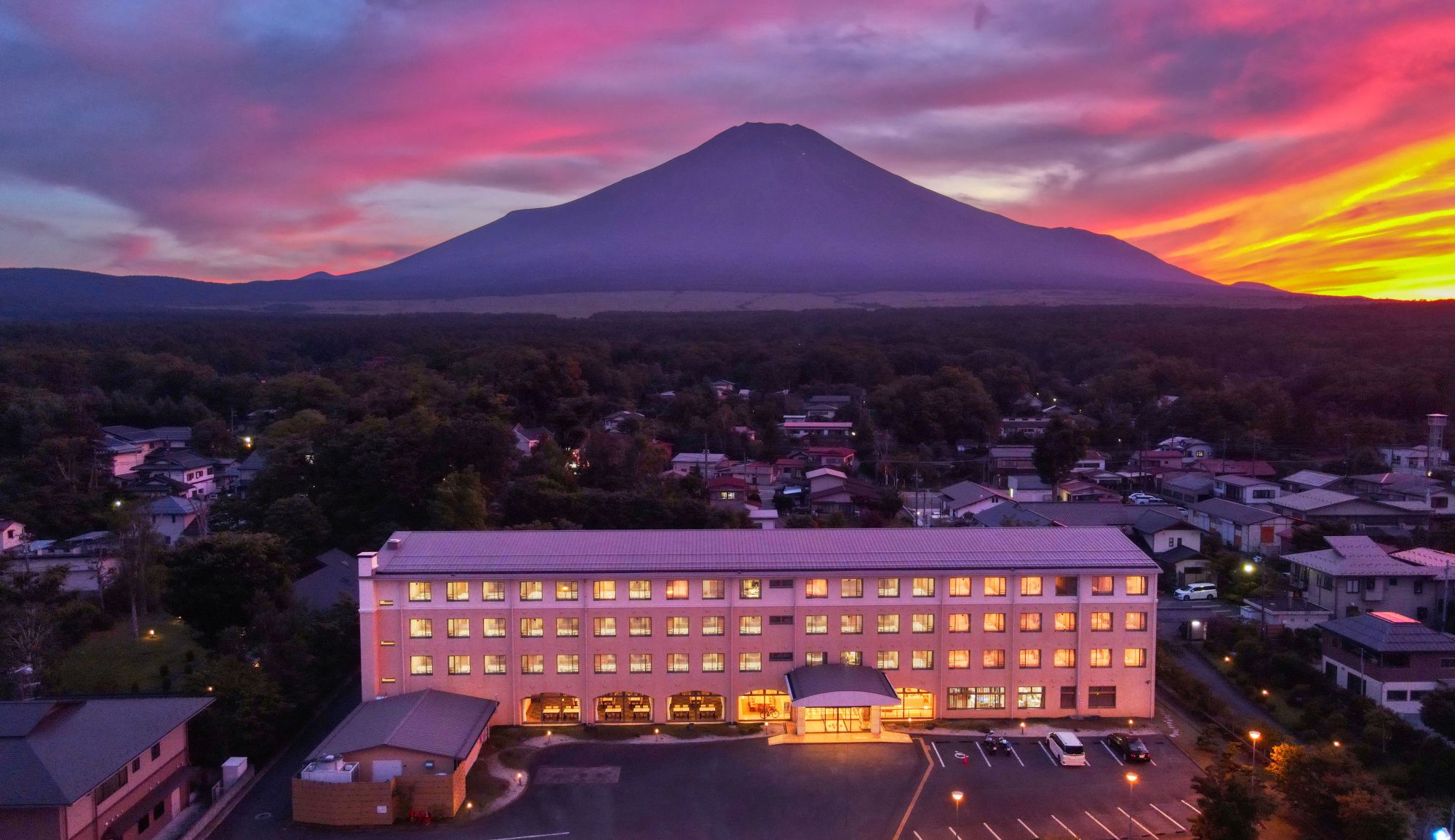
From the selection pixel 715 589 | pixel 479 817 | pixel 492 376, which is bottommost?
pixel 479 817

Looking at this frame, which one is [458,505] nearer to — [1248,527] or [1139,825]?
[1139,825]

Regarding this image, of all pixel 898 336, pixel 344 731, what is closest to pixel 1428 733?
pixel 344 731

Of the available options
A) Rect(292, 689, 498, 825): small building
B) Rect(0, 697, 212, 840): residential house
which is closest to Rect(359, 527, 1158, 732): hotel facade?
Rect(292, 689, 498, 825): small building

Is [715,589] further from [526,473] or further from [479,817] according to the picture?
[526,473]

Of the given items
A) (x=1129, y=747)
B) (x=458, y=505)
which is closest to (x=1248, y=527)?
(x=1129, y=747)

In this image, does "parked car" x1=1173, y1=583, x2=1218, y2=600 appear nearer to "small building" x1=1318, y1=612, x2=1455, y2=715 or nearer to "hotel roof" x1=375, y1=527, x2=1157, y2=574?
"small building" x1=1318, y1=612, x2=1455, y2=715

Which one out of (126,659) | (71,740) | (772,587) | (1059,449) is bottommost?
(126,659)

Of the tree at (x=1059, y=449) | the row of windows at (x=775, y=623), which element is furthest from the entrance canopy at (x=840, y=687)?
the tree at (x=1059, y=449)
